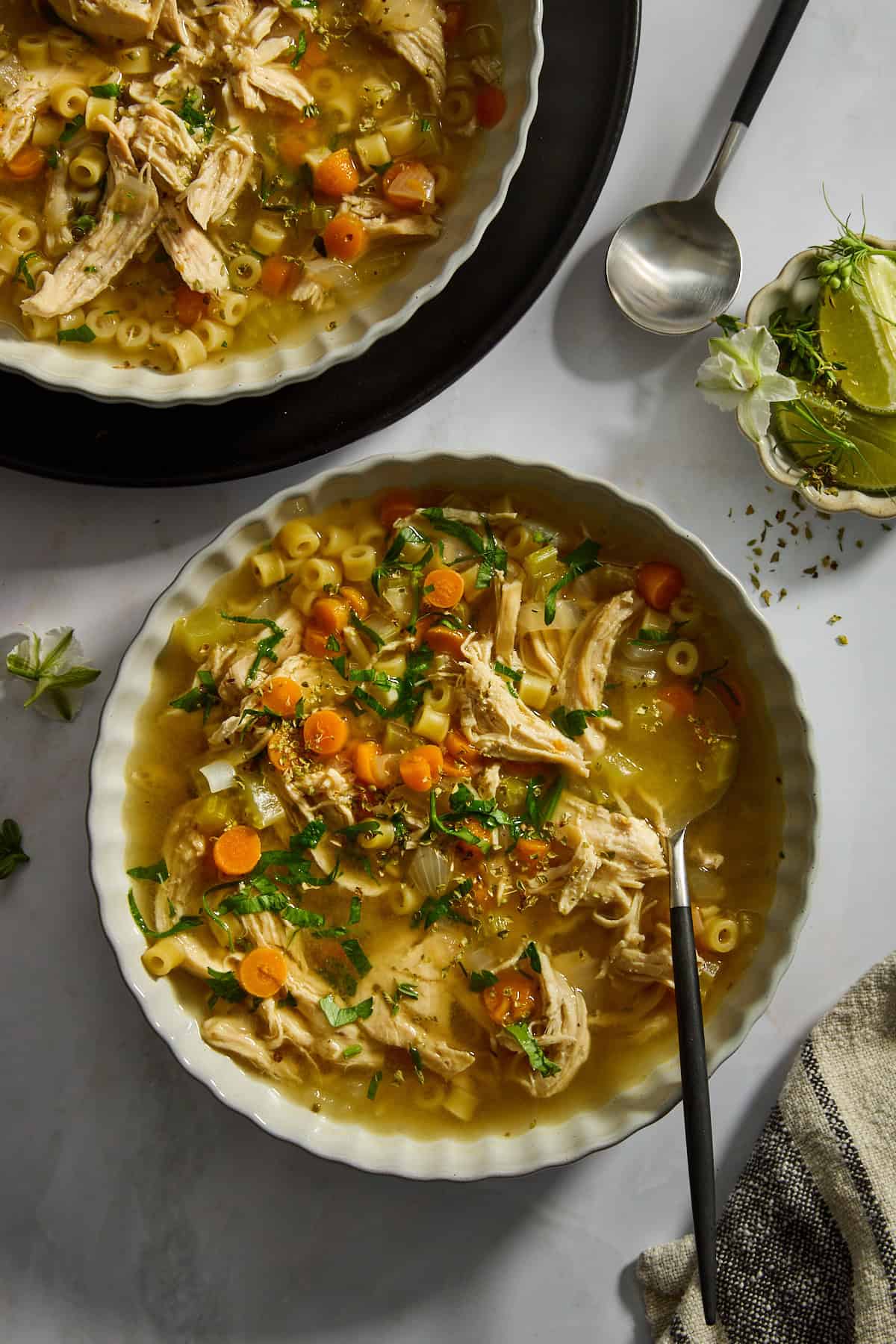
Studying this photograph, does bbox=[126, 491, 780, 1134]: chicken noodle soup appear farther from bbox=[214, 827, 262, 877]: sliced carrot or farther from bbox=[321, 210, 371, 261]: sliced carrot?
bbox=[321, 210, 371, 261]: sliced carrot

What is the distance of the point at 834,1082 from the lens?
2834 mm

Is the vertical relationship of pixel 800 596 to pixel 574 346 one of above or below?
below

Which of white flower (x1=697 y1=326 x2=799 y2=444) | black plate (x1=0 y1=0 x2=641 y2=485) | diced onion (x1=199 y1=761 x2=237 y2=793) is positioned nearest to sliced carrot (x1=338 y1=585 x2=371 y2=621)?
black plate (x1=0 y1=0 x2=641 y2=485)

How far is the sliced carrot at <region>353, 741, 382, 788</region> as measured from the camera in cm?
267

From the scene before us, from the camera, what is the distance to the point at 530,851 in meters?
2.68

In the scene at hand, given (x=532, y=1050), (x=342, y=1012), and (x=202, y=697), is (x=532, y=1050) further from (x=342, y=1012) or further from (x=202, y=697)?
(x=202, y=697)

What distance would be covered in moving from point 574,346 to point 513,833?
137 cm

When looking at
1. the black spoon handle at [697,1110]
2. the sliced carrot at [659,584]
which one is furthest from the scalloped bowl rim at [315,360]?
the black spoon handle at [697,1110]

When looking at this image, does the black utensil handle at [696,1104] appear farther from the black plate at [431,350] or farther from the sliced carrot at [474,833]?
the black plate at [431,350]

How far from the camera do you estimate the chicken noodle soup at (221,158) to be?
8.69ft

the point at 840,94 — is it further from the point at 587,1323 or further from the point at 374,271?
the point at 587,1323

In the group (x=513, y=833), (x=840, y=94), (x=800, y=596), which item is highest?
(x=840, y=94)

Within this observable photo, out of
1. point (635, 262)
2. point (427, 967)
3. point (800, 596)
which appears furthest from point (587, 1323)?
point (635, 262)

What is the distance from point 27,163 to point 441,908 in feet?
7.15
